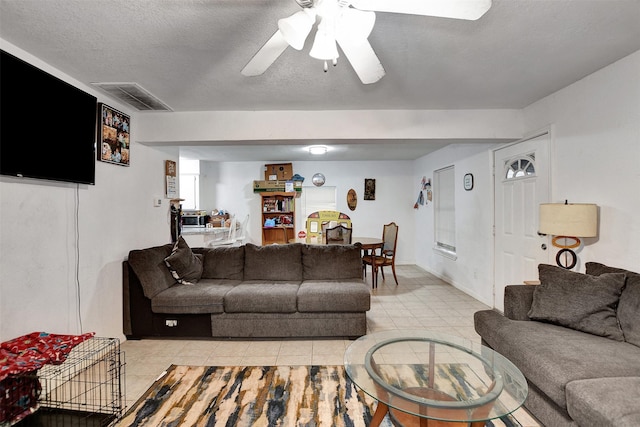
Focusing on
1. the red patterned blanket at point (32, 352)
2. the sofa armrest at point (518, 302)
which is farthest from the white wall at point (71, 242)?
the sofa armrest at point (518, 302)

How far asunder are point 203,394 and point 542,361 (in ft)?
7.09

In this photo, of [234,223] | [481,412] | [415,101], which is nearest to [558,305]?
[481,412]

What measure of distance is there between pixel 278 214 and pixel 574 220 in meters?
5.18

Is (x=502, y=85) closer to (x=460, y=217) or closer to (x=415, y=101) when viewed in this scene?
(x=415, y=101)

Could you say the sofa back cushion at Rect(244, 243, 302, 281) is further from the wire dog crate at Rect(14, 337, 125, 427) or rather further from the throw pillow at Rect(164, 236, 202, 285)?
the wire dog crate at Rect(14, 337, 125, 427)

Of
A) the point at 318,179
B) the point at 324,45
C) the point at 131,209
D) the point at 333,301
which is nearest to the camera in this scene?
the point at 324,45

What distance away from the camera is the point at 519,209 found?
3.31 metres

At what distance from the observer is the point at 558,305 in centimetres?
207

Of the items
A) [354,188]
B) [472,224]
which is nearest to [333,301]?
[472,224]

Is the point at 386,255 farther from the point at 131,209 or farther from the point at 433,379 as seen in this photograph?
the point at 131,209

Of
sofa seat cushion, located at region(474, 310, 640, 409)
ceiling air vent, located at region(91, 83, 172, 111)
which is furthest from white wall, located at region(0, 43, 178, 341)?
sofa seat cushion, located at region(474, 310, 640, 409)

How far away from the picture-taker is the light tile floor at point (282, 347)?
2.43 meters

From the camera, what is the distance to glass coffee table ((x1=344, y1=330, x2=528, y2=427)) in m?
1.34

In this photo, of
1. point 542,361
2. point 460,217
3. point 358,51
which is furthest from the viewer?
point 460,217
